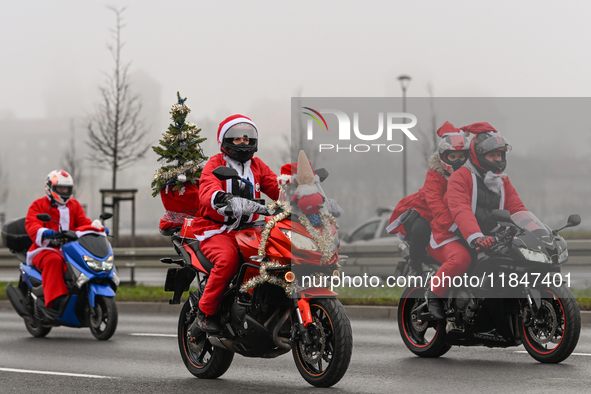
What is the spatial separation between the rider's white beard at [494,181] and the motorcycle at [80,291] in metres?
4.64

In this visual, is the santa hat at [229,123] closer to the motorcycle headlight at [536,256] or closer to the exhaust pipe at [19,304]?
the motorcycle headlight at [536,256]

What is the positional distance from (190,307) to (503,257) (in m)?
2.70

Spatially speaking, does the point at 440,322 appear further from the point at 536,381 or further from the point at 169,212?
the point at 169,212

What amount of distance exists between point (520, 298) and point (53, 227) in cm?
616

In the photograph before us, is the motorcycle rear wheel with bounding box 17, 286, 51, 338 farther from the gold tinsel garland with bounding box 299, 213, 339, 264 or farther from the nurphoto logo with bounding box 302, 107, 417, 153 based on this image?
the gold tinsel garland with bounding box 299, 213, 339, 264

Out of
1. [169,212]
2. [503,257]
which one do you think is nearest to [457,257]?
[503,257]

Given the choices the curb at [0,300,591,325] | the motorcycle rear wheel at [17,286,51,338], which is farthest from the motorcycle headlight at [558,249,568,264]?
the motorcycle rear wheel at [17,286,51,338]

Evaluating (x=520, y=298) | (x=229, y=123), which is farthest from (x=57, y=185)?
(x=520, y=298)

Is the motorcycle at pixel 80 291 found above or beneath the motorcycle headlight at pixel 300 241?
beneath

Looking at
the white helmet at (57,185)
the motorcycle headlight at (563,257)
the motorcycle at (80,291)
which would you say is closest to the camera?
the motorcycle headlight at (563,257)

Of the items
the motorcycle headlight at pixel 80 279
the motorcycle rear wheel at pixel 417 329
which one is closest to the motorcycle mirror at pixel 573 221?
the motorcycle rear wheel at pixel 417 329

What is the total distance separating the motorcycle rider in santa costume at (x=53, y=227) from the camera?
990 centimetres

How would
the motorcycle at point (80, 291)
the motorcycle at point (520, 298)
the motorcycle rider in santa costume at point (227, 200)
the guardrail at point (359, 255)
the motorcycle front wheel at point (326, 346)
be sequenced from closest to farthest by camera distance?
the motorcycle front wheel at point (326, 346), the motorcycle rider in santa costume at point (227, 200), the motorcycle at point (520, 298), the guardrail at point (359, 255), the motorcycle at point (80, 291)

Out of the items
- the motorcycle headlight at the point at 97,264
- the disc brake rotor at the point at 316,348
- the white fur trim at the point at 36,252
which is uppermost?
the white fur trim at the point at 36,252
